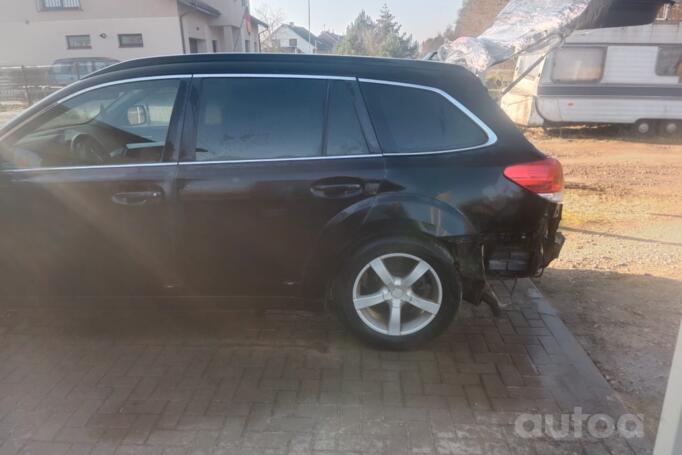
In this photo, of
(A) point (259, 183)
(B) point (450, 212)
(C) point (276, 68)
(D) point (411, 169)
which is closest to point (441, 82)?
(D) point (411, 169)

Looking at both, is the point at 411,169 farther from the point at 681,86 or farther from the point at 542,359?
the point at 681,86

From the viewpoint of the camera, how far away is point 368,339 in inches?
128


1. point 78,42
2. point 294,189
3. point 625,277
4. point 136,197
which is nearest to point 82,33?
point 78,42

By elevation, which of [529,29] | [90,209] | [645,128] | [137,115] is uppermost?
[529,29]

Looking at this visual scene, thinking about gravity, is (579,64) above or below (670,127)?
above

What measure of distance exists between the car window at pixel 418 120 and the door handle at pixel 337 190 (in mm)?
361

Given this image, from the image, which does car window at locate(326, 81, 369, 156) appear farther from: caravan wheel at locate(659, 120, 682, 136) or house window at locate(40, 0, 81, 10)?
house window at locate(40, 0, 81, 10)

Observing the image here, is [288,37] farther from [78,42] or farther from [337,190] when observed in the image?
[337,190]

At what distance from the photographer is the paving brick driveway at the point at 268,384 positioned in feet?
8.28

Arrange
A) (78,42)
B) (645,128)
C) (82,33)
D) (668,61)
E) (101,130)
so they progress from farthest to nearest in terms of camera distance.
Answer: (78,42)
(82,33)
(645,128)
(668,61)
(101,130)

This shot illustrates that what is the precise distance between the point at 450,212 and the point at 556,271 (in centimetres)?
220

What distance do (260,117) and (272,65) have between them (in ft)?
1.10

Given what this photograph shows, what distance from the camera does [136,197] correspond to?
10.0ft

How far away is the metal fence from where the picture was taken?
20031 mm
